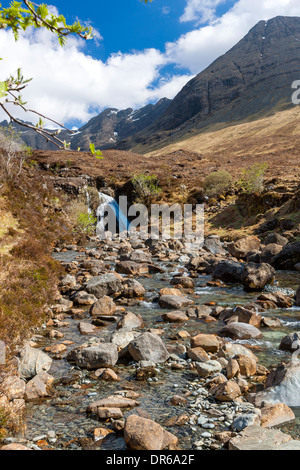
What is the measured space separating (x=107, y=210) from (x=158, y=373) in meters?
36.7

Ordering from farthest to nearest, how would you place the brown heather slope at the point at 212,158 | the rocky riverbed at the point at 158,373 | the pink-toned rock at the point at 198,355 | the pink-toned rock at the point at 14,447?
the brown heather slope at the point at 212,158 → the pink-toned rock at the point at 198,355 → the rocky riverbed at the point at 158,373 → the pink-toned rock at the point at 14,447

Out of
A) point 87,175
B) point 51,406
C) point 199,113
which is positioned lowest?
point 51,406

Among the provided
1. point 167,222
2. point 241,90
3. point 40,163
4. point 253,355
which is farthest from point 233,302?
point 241,90

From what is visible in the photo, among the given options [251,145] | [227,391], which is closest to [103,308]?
A: [227,391]

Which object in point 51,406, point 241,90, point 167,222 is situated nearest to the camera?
point 51,406

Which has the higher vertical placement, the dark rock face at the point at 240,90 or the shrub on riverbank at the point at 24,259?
the dark rock face at the point at 240,90

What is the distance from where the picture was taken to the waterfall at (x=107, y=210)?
4094 centimetres

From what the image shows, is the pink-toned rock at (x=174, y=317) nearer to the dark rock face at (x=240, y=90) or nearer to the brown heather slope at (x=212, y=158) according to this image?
the brown heather slope at (x=212, y=158)

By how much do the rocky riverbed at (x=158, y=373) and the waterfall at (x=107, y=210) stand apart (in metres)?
27.5

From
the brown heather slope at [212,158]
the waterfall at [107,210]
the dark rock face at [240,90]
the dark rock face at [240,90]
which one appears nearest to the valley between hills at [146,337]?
the waterfall at [107,210]

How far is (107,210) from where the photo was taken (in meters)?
42.5
